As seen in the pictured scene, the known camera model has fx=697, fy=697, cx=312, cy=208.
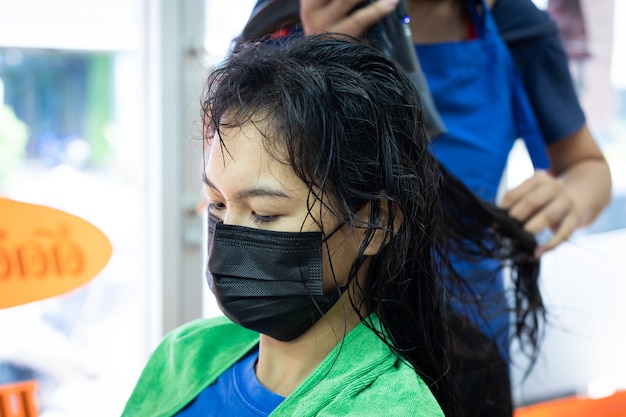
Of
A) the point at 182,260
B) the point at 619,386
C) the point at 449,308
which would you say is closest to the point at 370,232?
the point at 449,308

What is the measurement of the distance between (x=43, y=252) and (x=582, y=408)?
212 cm

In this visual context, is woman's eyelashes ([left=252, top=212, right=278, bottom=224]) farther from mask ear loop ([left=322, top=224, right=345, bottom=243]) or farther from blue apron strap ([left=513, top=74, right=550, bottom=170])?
blue apron strap ([left=513, top=74, right=550, bottom=170])

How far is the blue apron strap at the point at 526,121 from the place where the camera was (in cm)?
140

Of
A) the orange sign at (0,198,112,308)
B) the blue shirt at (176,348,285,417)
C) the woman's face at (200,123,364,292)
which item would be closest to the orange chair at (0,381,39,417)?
the orange sign at (0,198,112,308)

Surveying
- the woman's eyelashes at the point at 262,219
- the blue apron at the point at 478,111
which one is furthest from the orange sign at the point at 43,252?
the blue apron at the point at 478,111

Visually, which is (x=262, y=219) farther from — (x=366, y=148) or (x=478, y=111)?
(x=478, y=111)

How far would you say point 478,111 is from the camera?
1.36 meters

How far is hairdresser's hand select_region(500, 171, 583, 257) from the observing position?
1.34 metres

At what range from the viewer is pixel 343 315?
96 centimetres

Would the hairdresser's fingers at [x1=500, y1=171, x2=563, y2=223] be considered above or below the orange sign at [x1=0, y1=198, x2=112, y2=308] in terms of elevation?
above

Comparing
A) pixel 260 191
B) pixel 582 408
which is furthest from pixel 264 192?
pixel 582 408

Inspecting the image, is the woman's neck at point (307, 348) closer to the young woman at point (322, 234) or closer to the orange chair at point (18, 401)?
the young woman at point (322, 234)

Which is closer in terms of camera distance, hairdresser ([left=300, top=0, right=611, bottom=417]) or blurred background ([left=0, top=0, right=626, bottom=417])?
hairdresser ([left=300, top=0, right=611, bottom=417])

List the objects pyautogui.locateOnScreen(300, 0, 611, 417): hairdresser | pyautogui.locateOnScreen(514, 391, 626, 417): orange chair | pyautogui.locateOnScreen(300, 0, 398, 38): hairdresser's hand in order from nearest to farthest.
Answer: pyautogui.locateOnScreen(300, 0, 398, 38): hairdresser's hand < pyautogui.locateOnScreen(300, 0, 611, 417): hairdresser < pyautogui.locateOnScreen(514, 391, 626, 417): orange chair
